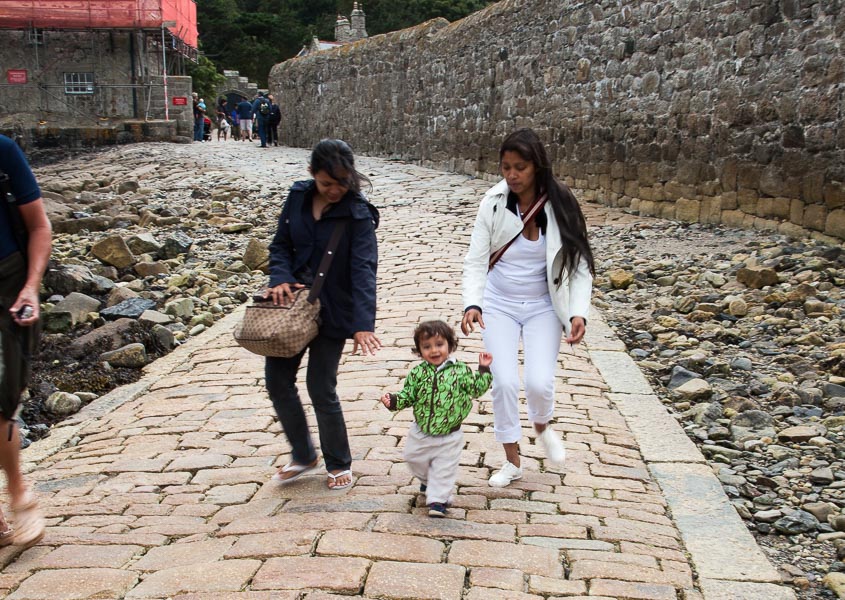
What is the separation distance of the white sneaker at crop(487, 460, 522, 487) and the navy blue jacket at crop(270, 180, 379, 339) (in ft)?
3.05

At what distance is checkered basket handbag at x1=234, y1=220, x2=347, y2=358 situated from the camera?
397 cm

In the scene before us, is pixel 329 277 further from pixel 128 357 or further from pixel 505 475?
pixel 128 357

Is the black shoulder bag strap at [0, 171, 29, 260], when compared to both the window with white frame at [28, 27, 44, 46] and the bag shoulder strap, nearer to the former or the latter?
the bag shoulder strap

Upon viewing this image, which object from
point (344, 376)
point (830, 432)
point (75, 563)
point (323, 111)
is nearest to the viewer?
point (75, 563)

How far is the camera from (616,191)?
13500 millimetres

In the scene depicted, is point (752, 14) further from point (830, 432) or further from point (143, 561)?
point (143, 561)

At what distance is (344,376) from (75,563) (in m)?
3.07

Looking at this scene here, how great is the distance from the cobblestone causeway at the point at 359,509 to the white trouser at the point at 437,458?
0.41ft

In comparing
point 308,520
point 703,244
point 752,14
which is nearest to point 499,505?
point 308,520

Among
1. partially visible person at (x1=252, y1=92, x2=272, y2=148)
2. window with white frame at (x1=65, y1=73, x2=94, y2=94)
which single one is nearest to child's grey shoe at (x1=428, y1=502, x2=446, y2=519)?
partially visible person at (x1=252, y1=92, x2=272, y2=148)

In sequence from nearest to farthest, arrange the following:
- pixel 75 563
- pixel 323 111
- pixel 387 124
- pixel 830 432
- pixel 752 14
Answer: pixel 75 563 → pixel 830 432 → pixel 752 14 → pixel 387 124 → pixel 323 111

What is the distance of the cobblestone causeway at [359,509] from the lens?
338 centimetres

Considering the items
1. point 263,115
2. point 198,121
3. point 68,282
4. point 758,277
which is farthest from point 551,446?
point 198,121

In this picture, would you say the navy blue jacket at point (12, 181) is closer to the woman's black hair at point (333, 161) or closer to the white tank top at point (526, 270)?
the woman's black hair at point (333, 161)
